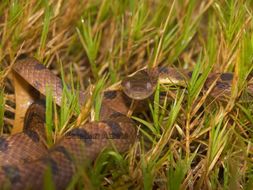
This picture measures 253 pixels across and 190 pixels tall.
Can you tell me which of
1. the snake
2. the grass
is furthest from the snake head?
the grass

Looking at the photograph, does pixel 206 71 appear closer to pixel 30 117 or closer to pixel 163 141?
pixel 163 141

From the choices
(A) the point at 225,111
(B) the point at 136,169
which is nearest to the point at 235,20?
(A) the point at 225,111

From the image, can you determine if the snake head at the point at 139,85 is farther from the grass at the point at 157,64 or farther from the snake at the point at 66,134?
the grass at the point at 157,64

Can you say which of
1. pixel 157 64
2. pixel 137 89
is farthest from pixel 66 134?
pixel 157 64

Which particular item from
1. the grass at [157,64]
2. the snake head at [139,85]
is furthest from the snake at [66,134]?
the grass at [157,64]

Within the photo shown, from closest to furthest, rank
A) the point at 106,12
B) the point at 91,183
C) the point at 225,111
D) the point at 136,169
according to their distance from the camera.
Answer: the point at 91,183 < the point at 136,169 < the point at 225,111 < the point at 106,12

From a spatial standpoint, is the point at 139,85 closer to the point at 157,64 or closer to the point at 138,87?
the point at 138,87

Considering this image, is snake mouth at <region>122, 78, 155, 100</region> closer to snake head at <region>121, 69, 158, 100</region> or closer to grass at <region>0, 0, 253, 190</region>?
snake head at <region>121, 69, 158, 100</region>
